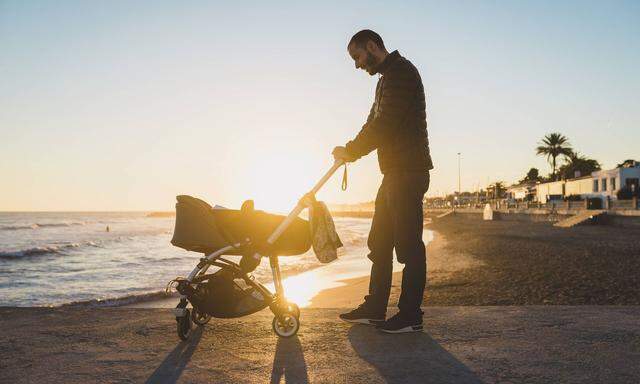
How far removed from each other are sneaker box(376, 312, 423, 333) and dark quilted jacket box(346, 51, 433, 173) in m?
1.14

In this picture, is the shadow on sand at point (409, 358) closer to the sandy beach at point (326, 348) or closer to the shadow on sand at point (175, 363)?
the sandy beach at point (326, 348)

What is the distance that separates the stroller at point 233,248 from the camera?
11.7ft

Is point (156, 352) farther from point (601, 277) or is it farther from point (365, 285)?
point (601, 277)

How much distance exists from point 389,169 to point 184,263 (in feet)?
48.6

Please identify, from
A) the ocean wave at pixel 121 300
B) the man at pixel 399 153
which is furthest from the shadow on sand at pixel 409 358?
the ocean wave at pixel 121 300

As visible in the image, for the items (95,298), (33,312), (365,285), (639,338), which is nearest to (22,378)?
(33,312)

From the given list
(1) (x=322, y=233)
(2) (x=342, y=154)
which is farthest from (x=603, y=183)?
(1) (x=322, y=233)

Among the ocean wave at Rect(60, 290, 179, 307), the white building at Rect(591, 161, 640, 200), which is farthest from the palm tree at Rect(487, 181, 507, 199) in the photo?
the ocean wave at Rect(60, 290, 179, 307)

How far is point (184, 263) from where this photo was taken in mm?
17359

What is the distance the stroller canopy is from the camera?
3.60m

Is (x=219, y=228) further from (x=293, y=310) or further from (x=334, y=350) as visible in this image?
(x=334, y=350)

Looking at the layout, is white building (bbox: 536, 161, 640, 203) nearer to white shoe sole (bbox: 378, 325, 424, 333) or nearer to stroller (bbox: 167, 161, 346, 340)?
white shoe sole (bbox: 378, 325, 424, 333)

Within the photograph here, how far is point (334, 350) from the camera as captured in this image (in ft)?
10.4

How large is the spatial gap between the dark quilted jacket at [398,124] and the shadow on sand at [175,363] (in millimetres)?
1806
